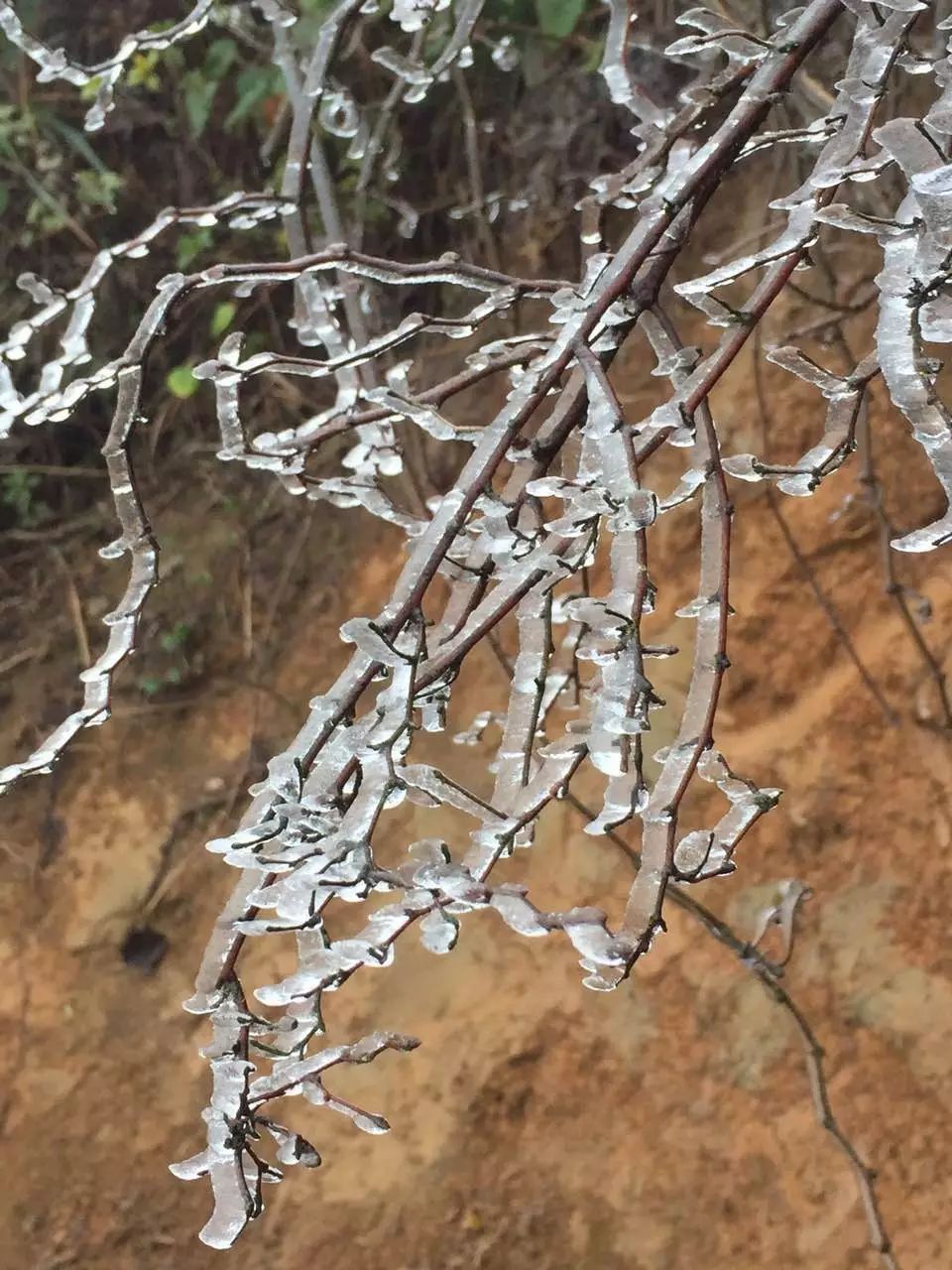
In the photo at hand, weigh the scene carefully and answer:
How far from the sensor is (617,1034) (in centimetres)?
112

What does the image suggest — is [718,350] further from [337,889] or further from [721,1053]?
[721,1053]

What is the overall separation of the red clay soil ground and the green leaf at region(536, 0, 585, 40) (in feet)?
1.55

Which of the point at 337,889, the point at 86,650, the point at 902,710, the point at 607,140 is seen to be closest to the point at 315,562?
Answer: the point at 86,650

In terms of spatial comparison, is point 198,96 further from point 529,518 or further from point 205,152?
point 529,518

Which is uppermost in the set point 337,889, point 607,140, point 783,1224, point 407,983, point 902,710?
point 337,889

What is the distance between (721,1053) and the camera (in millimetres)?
1088

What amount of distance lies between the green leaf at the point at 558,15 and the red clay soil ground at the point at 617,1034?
0.47 meters

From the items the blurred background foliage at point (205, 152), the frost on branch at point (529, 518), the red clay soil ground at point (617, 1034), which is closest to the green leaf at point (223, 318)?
the blurred background foliage at point (205, 152)

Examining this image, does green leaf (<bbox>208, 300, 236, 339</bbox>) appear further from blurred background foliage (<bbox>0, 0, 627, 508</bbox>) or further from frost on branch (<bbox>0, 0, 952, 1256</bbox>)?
frost on branch (<bbox>0, 0, 952, 1256</bbox>)

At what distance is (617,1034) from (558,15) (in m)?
1.21

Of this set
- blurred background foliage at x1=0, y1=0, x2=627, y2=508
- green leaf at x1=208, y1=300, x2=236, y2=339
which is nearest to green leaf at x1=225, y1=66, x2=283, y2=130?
blurred background foliage at x1=0, y1=0, x2=627, y2=508

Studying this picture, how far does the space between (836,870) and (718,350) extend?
83 cm

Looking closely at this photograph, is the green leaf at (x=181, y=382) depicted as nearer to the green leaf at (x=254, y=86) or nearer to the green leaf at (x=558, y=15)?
the green leaf at (x=254, y=86)

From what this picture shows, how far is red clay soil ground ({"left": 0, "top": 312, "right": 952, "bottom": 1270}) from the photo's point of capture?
41.3 inches
